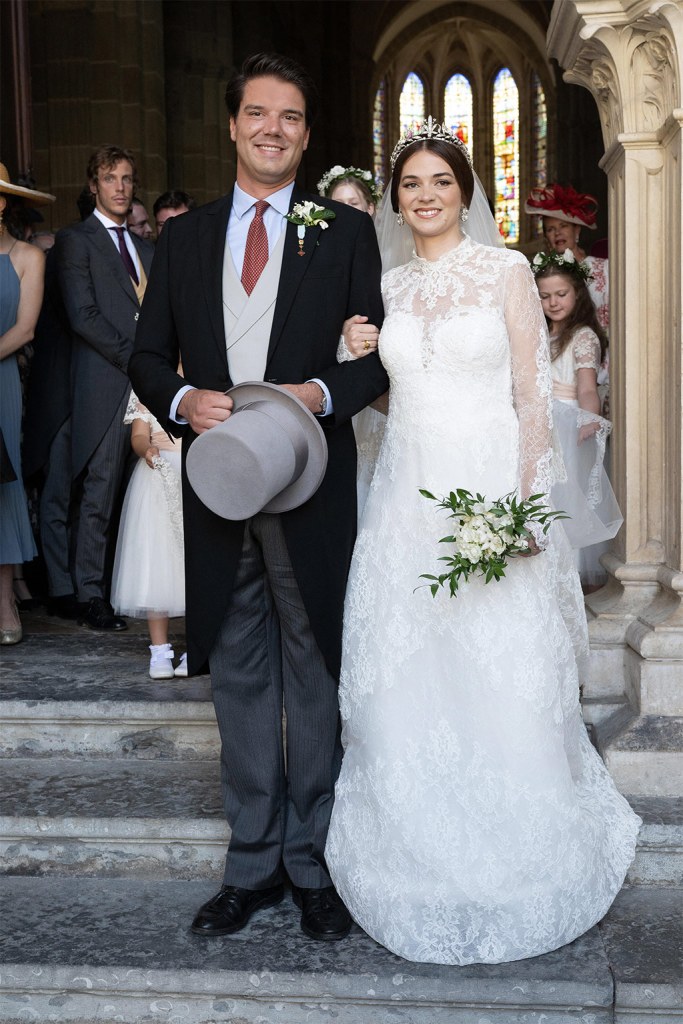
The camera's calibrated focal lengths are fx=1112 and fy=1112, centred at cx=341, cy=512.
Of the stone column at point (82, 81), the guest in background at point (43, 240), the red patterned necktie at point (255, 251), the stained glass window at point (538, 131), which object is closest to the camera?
the red patterned necktie at point (255, 251)

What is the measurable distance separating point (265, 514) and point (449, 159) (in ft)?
3.43

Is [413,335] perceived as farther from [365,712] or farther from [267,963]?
[267,963]

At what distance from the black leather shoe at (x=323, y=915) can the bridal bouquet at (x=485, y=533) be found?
2.87ft

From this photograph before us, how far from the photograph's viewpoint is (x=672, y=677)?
132 inches

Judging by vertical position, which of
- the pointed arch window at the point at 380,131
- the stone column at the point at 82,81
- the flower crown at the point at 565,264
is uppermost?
the pointed arch window at the point at 380,131

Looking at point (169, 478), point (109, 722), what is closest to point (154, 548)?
point (169, 478)

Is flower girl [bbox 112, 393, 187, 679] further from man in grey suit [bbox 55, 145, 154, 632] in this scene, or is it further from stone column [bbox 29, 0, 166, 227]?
stone column [bbox 29, 0, 166, 227]

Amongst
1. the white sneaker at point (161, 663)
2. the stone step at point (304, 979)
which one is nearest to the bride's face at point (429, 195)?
the stone step at point (304, 979)

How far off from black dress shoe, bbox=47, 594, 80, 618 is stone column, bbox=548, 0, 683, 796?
8.75 ft

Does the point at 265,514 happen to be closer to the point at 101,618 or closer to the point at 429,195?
the point at 429,195

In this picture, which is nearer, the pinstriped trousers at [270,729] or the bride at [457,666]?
the bride at [457,666]

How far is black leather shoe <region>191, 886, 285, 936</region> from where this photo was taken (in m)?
2.90

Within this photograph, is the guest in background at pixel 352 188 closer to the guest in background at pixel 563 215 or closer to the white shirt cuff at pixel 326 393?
the guest in background at pixel 563 215

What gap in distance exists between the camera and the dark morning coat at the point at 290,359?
9.14 ft
